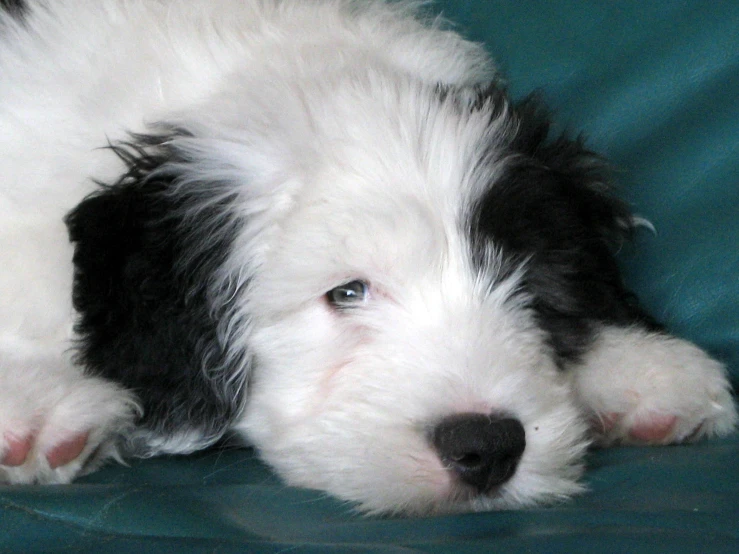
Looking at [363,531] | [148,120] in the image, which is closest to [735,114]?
[148,120]

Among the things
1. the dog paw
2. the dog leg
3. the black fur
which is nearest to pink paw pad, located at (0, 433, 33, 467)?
the dog paw

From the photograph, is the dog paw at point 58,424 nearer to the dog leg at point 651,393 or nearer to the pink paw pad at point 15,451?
the pink paw pad at point 15,451

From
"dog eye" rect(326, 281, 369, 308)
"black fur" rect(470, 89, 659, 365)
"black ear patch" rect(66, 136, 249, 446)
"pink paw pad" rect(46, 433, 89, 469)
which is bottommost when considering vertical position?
"pink paw pad" rect(46, 433, 89, 469)

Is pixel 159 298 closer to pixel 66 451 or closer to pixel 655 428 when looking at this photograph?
pixel 66 451

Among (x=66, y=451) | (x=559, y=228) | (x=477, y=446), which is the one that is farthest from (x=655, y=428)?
(x=66, y=451)

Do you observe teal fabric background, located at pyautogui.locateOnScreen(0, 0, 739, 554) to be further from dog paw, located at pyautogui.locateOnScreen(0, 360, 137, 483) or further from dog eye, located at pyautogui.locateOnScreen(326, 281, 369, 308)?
dog eye, located at pyautogui.locateOnScreen(326, 281, 369, 308)
